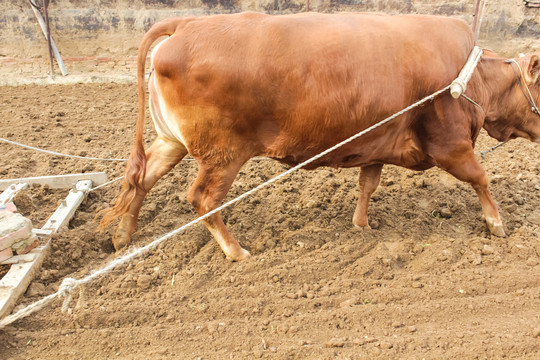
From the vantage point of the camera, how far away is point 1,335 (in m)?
2.81

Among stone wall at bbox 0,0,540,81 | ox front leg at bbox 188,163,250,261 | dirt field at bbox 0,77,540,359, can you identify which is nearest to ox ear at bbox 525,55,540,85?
dirt field at bbox 0,77,540,359

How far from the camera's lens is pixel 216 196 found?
138 inches

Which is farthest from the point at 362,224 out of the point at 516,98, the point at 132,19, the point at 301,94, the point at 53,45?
the point at 53,45

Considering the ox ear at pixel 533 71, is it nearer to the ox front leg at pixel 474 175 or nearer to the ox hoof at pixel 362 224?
the ox front leg at pixel 474 175

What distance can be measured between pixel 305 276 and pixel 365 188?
1.13 m

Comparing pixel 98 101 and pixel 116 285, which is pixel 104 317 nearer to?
pixel 116 285

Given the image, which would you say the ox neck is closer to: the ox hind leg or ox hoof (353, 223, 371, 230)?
ox hoof (353, 223, 371, 230)

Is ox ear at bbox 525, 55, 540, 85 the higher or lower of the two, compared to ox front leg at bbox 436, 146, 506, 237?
higher

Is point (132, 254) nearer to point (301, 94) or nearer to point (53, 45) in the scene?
point (301, 94)

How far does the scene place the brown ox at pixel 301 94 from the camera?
3107 millimetres

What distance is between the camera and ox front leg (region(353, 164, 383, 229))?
417cm

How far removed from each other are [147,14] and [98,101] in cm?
257

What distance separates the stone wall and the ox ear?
19.8ft

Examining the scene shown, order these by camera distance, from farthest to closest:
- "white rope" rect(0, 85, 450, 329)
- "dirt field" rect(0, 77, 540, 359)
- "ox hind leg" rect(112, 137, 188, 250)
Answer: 1. "ox hind leg" rect(112, 137, 188, 250)
2. "dirt field" rect(0, 77, 540, 359)
3. "white rope" rect(0, 85, 450, 329)
